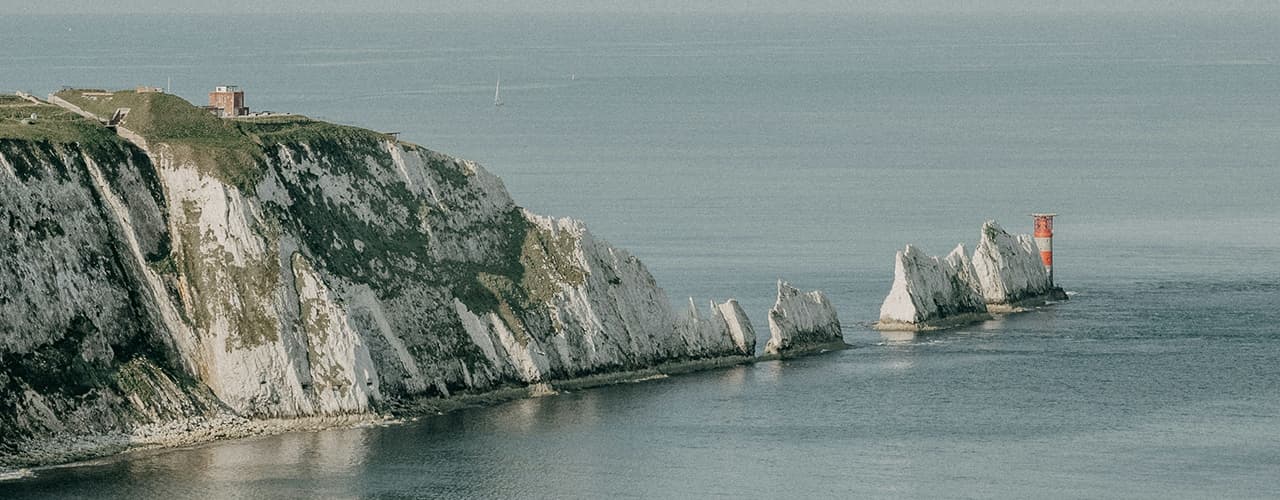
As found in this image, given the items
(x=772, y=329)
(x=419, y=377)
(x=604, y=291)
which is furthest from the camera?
(x=772, y=329)

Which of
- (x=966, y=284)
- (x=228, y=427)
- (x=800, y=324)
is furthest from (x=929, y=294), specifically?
(x=228, y=427)

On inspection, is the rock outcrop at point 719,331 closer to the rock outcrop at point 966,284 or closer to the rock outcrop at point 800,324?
the rock outcrop at point 800,324

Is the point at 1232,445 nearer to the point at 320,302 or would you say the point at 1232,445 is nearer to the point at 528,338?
the point at 528,338

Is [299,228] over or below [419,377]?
over

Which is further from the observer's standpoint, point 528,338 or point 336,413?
point 528,338

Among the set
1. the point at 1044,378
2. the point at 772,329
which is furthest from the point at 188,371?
the point at 1044,378

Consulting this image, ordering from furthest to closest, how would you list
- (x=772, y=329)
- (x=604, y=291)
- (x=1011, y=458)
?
(x=772, y=329)
(x=604, y=291)
(x=1011, y=458)
